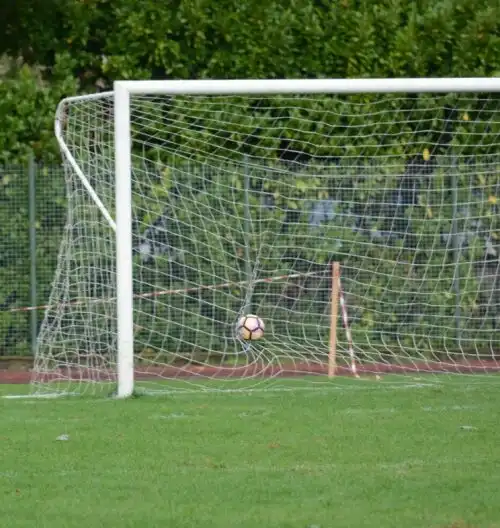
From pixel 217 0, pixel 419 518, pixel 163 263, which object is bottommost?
pixel 419 518

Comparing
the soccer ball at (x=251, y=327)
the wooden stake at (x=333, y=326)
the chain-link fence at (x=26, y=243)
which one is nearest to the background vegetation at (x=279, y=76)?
the chain-link fence at (x=26, y=243)

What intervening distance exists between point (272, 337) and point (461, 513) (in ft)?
24.3

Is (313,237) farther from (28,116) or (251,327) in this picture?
(28,116)

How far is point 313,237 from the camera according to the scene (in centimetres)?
1436

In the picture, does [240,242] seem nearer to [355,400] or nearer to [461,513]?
[355,400]

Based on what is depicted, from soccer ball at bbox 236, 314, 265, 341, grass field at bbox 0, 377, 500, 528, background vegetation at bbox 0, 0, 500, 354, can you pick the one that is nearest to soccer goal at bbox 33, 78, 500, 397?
background vegetation at bbox 0, 0, 500, 354

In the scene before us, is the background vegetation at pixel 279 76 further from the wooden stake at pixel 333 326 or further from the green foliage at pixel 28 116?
the wooden stake at pixel 333 326

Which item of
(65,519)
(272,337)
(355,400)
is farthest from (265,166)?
(65,519)

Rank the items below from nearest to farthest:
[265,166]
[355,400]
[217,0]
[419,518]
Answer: [419,518] → [355,400] → [265,166] → [217,0]

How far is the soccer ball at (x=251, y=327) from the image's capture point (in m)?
12.4

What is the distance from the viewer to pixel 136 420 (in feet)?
31.5

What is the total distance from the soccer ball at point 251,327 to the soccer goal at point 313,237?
75 centimetres

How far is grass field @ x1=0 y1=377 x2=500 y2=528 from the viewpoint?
248 inches

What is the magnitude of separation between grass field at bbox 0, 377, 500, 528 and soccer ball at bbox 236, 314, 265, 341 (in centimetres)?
112
